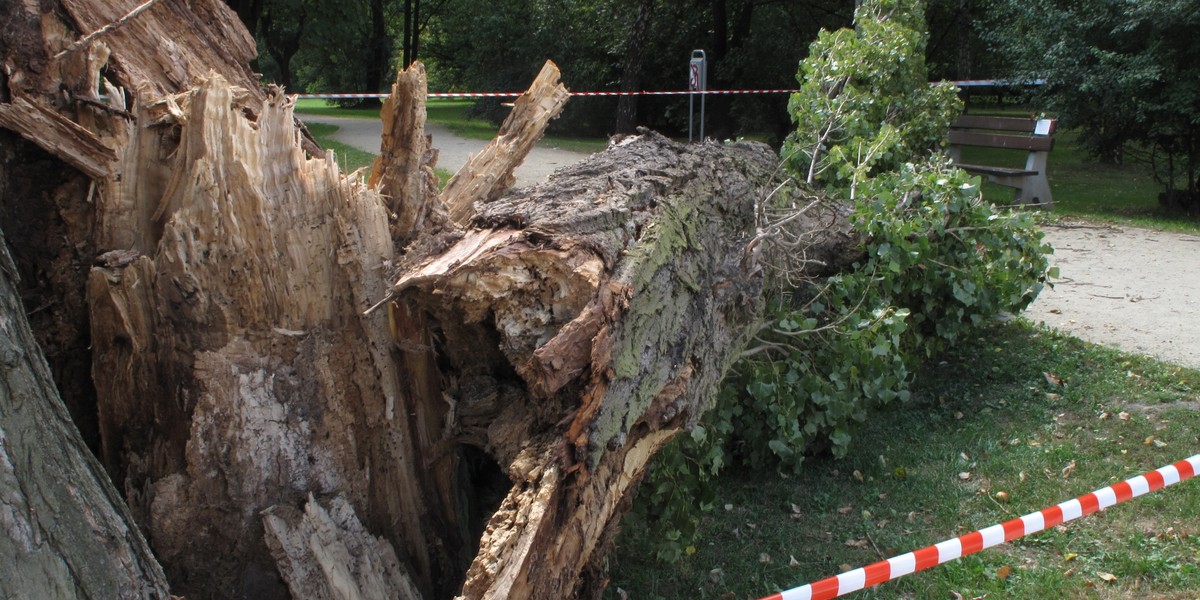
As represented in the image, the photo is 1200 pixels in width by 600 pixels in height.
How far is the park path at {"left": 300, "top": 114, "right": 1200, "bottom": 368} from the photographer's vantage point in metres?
6.31

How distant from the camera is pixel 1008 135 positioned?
11273 millimetres

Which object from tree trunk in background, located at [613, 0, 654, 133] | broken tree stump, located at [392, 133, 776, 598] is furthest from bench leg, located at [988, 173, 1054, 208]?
broken tree stump, located at [392, 133, 776, 598]

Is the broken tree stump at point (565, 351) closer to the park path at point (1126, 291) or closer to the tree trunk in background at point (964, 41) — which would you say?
the park path at point (1126, 291)

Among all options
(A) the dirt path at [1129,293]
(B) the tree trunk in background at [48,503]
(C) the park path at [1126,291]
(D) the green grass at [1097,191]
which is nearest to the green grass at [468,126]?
(D) the green grass at [1097,191]

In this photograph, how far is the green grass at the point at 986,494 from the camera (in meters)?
3.76

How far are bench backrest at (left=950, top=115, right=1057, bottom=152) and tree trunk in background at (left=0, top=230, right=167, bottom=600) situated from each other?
1021 centimetres

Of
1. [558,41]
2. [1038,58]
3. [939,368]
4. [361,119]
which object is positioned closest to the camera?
[939,368]

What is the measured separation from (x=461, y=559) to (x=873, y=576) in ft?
4.33

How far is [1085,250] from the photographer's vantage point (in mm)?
9078

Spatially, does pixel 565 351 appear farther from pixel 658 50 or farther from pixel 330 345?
pixel 658 50

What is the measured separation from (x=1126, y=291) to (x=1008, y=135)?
168 inches

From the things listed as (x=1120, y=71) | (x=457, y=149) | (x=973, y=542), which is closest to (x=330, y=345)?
(x=973, y=542)

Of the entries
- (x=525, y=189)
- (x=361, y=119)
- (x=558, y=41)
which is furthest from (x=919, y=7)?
(x=361, y=119)

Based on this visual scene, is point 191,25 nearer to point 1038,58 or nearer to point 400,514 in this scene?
point 400,514
